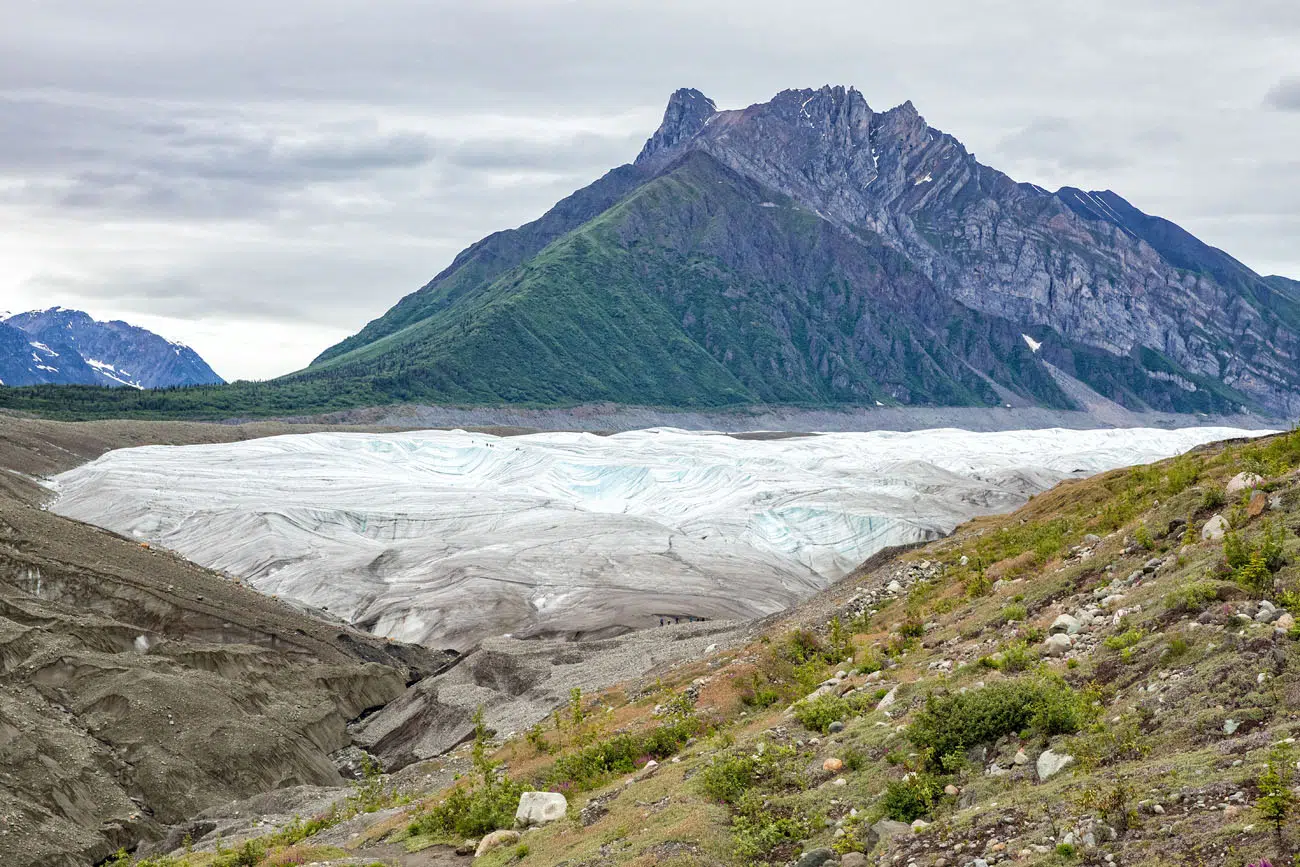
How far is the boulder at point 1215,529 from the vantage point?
17.2 m

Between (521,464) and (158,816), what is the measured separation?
73041mm

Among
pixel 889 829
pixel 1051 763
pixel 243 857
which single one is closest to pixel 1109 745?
pixel 1051 763

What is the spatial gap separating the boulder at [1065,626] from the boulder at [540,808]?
24.5 feet

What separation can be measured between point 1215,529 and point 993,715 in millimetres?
6101

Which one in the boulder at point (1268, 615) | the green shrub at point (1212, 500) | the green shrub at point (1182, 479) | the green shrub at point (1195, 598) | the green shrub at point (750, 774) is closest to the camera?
the boulder at point (1268, 615)

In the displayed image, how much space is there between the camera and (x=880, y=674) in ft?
A: 61.0

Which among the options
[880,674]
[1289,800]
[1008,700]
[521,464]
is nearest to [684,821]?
[1008,700]

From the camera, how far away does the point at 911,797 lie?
41.2 feet

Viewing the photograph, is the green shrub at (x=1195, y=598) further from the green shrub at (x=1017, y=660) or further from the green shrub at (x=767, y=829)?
the green shrub at (x=767, y=829)

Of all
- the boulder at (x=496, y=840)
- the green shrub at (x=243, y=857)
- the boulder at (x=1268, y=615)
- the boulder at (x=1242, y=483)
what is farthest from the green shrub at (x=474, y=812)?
the boulder at (x=1242, y=483)

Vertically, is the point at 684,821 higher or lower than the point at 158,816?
higher

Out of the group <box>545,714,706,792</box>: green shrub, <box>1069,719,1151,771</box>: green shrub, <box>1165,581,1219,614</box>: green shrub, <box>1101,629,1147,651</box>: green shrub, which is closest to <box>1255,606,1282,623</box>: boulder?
<box>1165,581,1219,614</box>: green shrub

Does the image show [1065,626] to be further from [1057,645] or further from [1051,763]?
[1051,763]

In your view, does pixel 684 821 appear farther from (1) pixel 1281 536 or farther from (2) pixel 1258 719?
(1) pixel 1281 536
